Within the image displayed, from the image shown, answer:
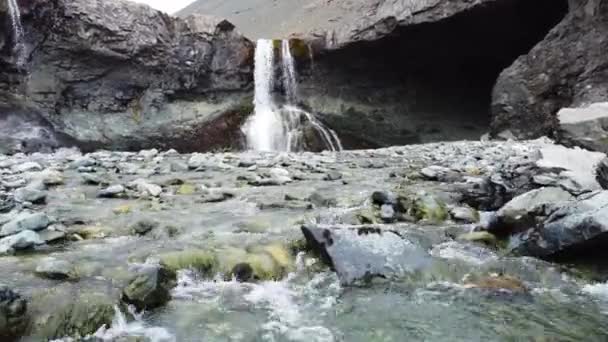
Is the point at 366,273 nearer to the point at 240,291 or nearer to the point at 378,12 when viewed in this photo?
the point at 240,291

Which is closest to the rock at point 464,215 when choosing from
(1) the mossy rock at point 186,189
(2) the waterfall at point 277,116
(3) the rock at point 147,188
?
(1) the mossy rock at point 186,189

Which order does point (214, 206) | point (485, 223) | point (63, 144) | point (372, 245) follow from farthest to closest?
1. point (63, 144)
2. point (214, 206)
3. point (485, 223)
4. point (372, 245)

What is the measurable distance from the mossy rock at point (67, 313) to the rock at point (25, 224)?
4.75 ft

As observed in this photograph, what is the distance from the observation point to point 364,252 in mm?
3754

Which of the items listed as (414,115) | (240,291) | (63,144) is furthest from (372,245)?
(414,115)

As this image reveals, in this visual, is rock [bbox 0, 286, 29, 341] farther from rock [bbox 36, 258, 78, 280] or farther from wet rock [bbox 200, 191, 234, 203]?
wet rock [bbox 200, 191, 234, 203]

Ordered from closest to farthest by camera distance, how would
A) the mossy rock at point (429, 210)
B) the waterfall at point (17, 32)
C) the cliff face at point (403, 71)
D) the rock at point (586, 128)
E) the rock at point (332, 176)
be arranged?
the mossy rock at point (429, 210) < the rock at point (586, 128) < the rock at point (332, 176) < the waterfall at point (17, 32) < the cliff face at point (403, 71)

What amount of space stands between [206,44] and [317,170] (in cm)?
1149

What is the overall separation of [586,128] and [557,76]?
27.4 ft

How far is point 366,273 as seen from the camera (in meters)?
3.58

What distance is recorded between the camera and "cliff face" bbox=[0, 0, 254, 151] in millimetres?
15031

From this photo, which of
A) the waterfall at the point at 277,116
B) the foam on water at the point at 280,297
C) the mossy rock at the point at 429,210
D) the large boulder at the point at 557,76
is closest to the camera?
the foam on water at the point at 280,297

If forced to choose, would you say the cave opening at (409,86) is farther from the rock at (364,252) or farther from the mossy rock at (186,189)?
the rock at (364,252)

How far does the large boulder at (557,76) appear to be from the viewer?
523 inches
